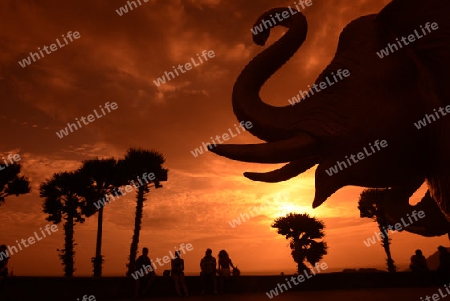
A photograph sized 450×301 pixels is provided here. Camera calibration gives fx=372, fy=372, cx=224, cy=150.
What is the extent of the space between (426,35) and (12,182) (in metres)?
28.1

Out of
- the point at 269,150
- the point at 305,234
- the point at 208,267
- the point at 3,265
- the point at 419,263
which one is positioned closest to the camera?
the point at 269,150

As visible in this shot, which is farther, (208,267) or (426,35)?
(208,267)

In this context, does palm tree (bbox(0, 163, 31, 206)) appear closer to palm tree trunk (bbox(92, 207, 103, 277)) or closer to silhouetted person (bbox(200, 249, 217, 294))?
palm tree trunk (bbox(92, 207, 103, 277))

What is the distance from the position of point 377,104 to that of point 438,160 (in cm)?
50

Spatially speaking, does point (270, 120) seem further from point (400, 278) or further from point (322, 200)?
point (400, 278)

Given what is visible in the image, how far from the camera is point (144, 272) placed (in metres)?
10.8

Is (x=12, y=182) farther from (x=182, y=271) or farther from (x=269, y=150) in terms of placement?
(x=269, y=150)

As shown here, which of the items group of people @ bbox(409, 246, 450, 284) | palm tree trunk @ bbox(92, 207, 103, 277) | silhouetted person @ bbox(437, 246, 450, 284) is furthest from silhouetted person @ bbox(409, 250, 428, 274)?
palm tree trunk @ bbox(92, 207, 103, 277)

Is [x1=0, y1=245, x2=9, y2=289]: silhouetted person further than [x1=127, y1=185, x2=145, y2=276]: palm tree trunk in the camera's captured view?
No

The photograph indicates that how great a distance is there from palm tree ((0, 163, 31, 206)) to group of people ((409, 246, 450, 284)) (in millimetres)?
24116

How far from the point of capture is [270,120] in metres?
2.51

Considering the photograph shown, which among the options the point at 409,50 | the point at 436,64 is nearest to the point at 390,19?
the point at 409,50

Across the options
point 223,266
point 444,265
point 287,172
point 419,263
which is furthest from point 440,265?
point 287,172

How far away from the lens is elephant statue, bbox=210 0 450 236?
7.50 ft
